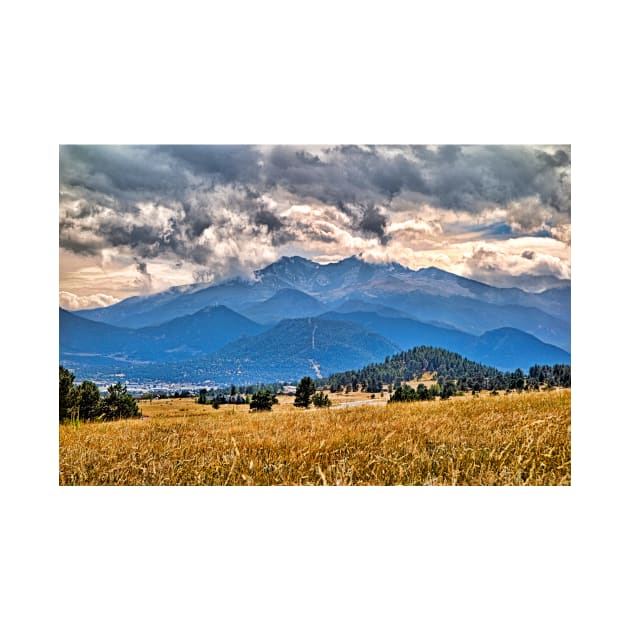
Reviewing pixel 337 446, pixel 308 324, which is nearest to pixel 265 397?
pixel 308 324

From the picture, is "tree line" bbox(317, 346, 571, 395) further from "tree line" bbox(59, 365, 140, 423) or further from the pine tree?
"tree line" bbox(59, 365, 140, 423)

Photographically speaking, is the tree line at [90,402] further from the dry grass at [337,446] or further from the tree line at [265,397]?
the tree line at [265,397]

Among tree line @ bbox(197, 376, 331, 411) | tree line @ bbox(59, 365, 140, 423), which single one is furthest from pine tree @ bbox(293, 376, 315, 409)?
tree line @ bbox(59, 365, 140, 423)

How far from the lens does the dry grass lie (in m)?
6.24

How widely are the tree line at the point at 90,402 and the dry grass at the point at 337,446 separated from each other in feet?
0.46

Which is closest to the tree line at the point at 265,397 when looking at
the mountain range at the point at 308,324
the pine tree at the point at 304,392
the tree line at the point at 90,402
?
the pine tree at the point at 304,392

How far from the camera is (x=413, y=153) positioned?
22.9ft

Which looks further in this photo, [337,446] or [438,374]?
[438,374]

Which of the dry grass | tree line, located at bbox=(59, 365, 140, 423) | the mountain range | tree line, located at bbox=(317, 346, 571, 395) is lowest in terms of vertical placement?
the dry grass

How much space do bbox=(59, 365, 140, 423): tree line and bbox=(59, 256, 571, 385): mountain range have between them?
0.19 m

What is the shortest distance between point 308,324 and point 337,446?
5.89 ft

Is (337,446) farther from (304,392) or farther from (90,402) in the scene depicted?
(90,402)

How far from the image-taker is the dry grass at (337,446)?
624 centimetres

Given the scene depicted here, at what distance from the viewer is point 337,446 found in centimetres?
648
